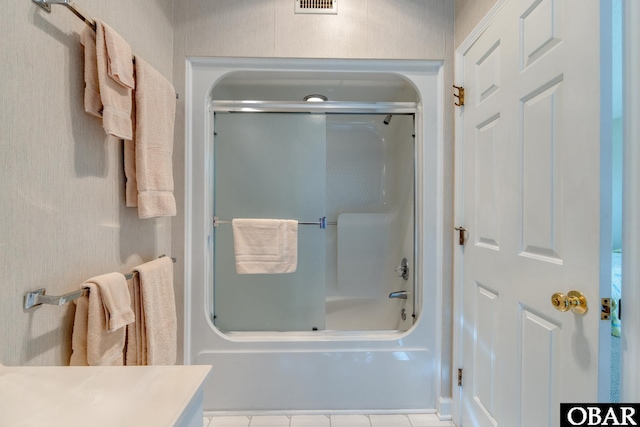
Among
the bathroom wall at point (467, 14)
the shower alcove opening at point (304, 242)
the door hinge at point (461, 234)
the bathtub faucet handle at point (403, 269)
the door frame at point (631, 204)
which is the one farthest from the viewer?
the bathtub faucet handle at point (403, 269)

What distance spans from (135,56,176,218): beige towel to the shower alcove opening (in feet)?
1.16

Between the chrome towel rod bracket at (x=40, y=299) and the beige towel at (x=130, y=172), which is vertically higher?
the beige towel at (x=130, y=172)

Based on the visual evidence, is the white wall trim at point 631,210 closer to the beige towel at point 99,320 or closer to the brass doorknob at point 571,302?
the brass doorknob at point 571,302

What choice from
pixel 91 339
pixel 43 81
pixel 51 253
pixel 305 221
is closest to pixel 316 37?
pixel 305 221

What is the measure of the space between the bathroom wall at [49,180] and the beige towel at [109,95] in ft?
0.25

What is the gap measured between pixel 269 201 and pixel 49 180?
3.59 ft

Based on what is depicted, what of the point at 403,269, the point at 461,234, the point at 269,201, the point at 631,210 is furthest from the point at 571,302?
the point at 269,201

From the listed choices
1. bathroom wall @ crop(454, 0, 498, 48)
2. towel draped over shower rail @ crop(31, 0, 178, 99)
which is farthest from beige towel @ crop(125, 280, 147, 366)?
bathroom wall @ crop(454, 0, 498, 48)

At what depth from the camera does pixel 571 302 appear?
0.83m

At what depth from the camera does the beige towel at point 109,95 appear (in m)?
0.96

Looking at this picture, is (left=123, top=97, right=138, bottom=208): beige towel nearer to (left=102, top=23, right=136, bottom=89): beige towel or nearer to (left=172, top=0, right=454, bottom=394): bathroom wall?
(left=102, top=23, right=136, bottom=89): beige towel

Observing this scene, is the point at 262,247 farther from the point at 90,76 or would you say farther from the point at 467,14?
the point at 467,14

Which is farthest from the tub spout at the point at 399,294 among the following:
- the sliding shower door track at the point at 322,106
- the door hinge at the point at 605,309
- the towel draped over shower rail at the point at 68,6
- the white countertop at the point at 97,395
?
the towel draped over shower rail at the point at 68,6

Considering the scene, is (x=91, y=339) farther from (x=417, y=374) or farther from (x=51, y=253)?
(x=417, y=374)
